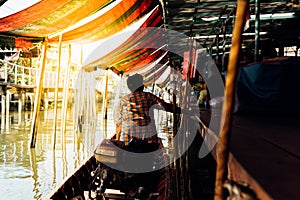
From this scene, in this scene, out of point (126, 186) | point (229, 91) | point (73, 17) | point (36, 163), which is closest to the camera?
point (229, 91)

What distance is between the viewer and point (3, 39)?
7.23 meters

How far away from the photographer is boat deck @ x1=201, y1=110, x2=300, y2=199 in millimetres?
930

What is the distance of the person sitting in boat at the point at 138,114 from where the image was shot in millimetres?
4254

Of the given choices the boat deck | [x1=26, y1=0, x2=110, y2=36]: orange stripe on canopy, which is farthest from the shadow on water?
the boat deck

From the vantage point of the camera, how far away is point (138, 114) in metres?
4.32

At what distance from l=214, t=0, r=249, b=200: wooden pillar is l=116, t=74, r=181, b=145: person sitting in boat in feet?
10.9

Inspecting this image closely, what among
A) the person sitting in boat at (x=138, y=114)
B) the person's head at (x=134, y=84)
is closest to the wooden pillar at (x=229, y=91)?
the person sitting in boat at (x=138, y=114)

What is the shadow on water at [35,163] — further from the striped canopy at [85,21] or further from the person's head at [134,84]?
the striped canopy at [85,21]

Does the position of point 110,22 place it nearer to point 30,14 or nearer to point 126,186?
point 30,14

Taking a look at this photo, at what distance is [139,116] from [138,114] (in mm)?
30

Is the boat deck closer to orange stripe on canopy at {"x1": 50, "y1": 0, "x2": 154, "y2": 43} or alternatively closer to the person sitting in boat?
the person sitting in boat

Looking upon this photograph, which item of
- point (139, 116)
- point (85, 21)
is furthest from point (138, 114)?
point (85, 21)

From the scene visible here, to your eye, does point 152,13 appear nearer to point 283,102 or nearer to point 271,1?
point 271,1

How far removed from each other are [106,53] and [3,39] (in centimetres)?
323
